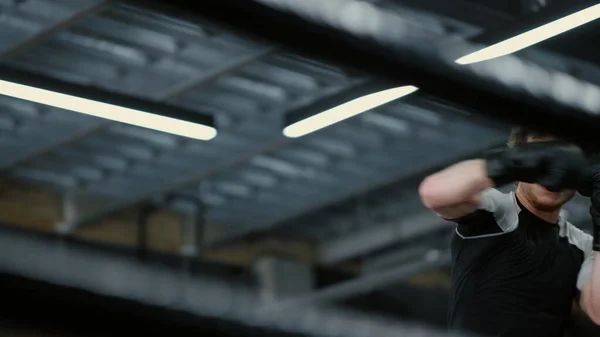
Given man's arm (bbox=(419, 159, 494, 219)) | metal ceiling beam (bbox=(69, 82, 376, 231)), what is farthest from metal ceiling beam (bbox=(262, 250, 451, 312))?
A: man's arm (bbox=(419, 159, 494, 219))

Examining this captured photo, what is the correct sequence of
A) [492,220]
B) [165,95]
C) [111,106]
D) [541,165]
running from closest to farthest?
[541,165] → [492,220] → [111,106] → [165,95]

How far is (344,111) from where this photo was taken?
5383mm

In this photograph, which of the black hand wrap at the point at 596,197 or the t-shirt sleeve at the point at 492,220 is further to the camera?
the t-shirt sleeve at the point at 492,220

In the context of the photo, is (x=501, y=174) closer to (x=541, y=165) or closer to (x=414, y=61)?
(x=541, y=165)

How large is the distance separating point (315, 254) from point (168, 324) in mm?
9421

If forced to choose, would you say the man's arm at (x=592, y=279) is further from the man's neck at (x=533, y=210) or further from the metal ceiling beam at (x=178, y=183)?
the metal ceiling beam at (x=178, y=183)

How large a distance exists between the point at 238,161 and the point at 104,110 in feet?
9.69

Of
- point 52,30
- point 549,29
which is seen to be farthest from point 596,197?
point 52,30

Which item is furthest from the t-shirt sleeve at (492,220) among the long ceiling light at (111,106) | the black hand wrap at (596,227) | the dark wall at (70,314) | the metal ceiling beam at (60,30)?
the long ceiling light at (111,106)

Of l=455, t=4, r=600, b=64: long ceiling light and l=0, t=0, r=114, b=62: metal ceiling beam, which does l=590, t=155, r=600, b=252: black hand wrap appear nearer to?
l=455, t=4, r=600, b=64: long ceiling light

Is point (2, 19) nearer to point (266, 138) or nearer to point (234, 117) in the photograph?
point (234, 117)

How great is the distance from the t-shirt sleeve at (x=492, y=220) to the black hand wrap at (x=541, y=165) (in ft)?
1.08

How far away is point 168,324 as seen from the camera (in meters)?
1.03

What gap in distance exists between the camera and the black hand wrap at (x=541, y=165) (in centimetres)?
141
